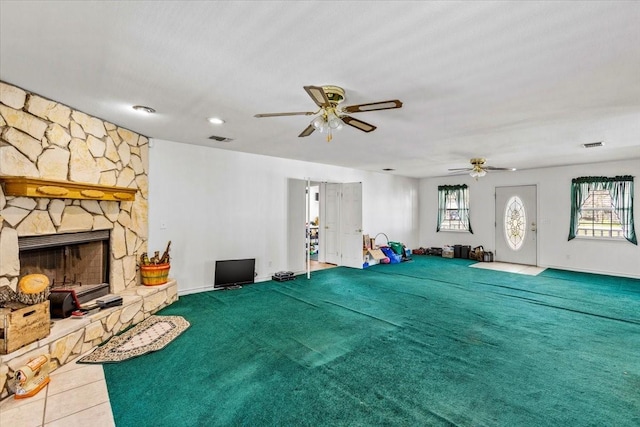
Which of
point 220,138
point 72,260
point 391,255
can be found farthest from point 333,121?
point 391,255

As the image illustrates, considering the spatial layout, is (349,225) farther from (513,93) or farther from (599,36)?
(599,36)

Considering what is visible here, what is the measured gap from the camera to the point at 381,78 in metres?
2.40

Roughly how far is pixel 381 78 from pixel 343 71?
1.10ft

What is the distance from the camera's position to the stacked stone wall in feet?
8.68

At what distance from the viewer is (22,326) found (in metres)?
2.35

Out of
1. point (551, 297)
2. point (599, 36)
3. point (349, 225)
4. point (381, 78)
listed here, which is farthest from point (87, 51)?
point (551, 297)

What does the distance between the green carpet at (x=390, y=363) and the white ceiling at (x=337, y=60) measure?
8.14 feet

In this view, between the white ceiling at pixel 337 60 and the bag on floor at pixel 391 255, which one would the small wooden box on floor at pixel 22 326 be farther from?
the bag on floor at pixel 391 255

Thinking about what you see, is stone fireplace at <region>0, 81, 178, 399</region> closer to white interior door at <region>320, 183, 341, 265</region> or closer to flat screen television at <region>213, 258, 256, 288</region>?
A: flat screen television at <region>213, 258, 256, 288</region>

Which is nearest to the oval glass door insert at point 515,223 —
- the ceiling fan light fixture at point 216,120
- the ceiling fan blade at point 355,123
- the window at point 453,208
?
the window at point 453,208

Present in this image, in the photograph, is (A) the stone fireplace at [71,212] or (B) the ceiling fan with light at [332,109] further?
(A) the stone fireplace at [71,212]

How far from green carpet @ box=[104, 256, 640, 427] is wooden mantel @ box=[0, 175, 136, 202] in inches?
66.7

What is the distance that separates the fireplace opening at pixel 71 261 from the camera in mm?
2975

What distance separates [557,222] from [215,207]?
779 cm
